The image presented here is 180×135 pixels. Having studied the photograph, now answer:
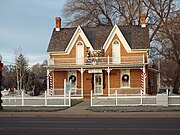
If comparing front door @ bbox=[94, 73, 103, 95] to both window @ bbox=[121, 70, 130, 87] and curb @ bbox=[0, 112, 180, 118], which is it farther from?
curb @ bbox=[0, 112, 180, 118]

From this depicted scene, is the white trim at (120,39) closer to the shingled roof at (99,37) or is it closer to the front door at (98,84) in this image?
the shingled roof at (99,37)

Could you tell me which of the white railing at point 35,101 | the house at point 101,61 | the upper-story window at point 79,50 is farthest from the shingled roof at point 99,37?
the white railing at point 35,101

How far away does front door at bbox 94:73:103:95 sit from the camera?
4191 centimetres

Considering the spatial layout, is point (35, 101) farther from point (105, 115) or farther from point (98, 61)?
point (98, 61)

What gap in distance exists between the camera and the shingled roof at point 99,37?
140 ft

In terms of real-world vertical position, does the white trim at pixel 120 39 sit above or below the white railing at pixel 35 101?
above

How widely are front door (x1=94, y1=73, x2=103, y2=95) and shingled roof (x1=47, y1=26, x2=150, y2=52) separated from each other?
3.65 metres

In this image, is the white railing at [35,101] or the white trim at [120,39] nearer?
the white railing at [35,101]

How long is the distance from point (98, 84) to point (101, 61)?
3125 millimetres

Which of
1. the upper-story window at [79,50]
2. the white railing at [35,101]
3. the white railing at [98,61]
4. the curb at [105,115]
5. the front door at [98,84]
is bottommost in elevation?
the curb at [105,115]

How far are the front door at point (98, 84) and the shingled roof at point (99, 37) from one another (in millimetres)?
3645

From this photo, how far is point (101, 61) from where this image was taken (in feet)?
134
